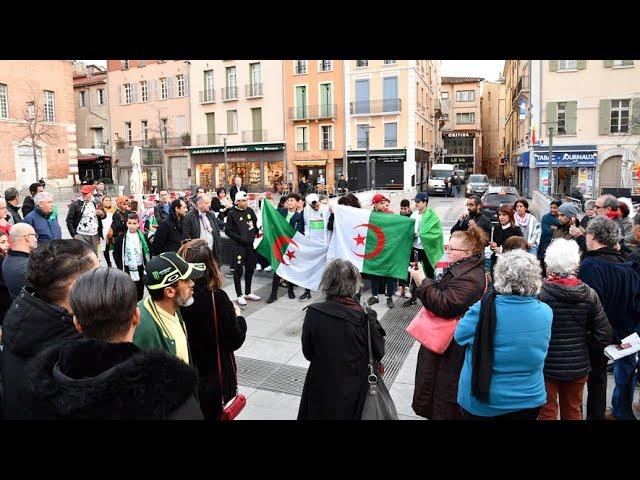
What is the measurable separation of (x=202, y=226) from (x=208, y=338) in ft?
17.3

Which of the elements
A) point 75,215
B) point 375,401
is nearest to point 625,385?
point 375,401

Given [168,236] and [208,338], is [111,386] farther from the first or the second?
[168,236]

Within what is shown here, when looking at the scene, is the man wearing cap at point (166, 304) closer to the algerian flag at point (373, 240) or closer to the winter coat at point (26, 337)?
→ the winter coat at point (26, 337)

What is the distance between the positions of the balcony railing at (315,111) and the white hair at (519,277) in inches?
1490

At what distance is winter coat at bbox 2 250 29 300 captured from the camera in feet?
13.5

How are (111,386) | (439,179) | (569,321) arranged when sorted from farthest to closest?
(439,179)
(569,321)
(111,386)

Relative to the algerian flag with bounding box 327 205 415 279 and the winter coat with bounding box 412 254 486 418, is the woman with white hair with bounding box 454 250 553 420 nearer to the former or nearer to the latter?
the winter coat with bounding box 412 254 486 418

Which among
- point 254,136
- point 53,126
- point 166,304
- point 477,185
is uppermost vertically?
point 53,126

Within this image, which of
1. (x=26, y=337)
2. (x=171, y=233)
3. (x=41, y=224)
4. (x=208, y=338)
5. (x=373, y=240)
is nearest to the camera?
(x=26, y=337)

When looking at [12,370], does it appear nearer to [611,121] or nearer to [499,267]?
[499,267]

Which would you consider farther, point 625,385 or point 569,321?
point 625,385

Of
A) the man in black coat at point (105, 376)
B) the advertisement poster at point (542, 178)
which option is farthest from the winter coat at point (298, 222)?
the advertisement poster at point (542, 178)

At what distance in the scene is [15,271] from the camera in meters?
4.14
